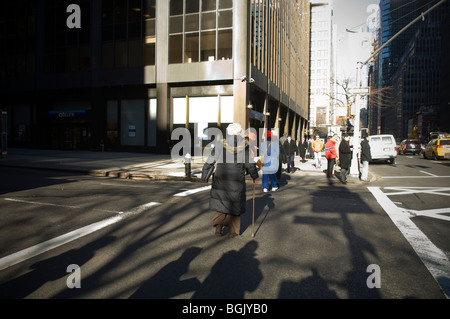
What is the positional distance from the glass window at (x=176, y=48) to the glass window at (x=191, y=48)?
1.48ft

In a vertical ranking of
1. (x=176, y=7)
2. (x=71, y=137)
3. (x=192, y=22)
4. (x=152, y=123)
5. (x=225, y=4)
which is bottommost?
(x=71, y=137)

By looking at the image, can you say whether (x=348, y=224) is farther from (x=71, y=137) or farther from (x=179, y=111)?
(x=71, y=137)

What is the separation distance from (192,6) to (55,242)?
2447 cm

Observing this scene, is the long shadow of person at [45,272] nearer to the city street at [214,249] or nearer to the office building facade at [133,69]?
the city street at [214,249]

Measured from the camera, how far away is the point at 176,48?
25594 millimetres

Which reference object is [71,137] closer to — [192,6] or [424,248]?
[192,6]

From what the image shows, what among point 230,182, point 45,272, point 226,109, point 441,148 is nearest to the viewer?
point 45,272

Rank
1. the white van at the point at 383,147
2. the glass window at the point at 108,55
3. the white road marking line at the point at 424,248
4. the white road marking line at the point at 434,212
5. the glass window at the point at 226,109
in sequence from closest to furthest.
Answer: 1. the white road marking line at the point at 424,248
2. the white road marking line at the point at 434,212
3. the white van at the point at 383,147
4. the glass window at the point at 226,109
5. the glass window at the point at 108,55

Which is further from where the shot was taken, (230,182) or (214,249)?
(230,182)

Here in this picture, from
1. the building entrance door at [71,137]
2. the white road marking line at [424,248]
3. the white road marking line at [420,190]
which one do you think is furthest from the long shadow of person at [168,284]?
the building entrance door at [71,137]

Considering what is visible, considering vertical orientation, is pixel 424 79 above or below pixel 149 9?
above

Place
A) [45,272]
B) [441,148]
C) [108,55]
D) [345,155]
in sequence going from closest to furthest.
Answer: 1. [45,272]
2. [345,155]
3. [441,148]
4. [108,55]

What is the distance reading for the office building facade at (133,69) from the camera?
24.5 metres

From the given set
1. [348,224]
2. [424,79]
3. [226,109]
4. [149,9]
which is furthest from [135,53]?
[424,79]
